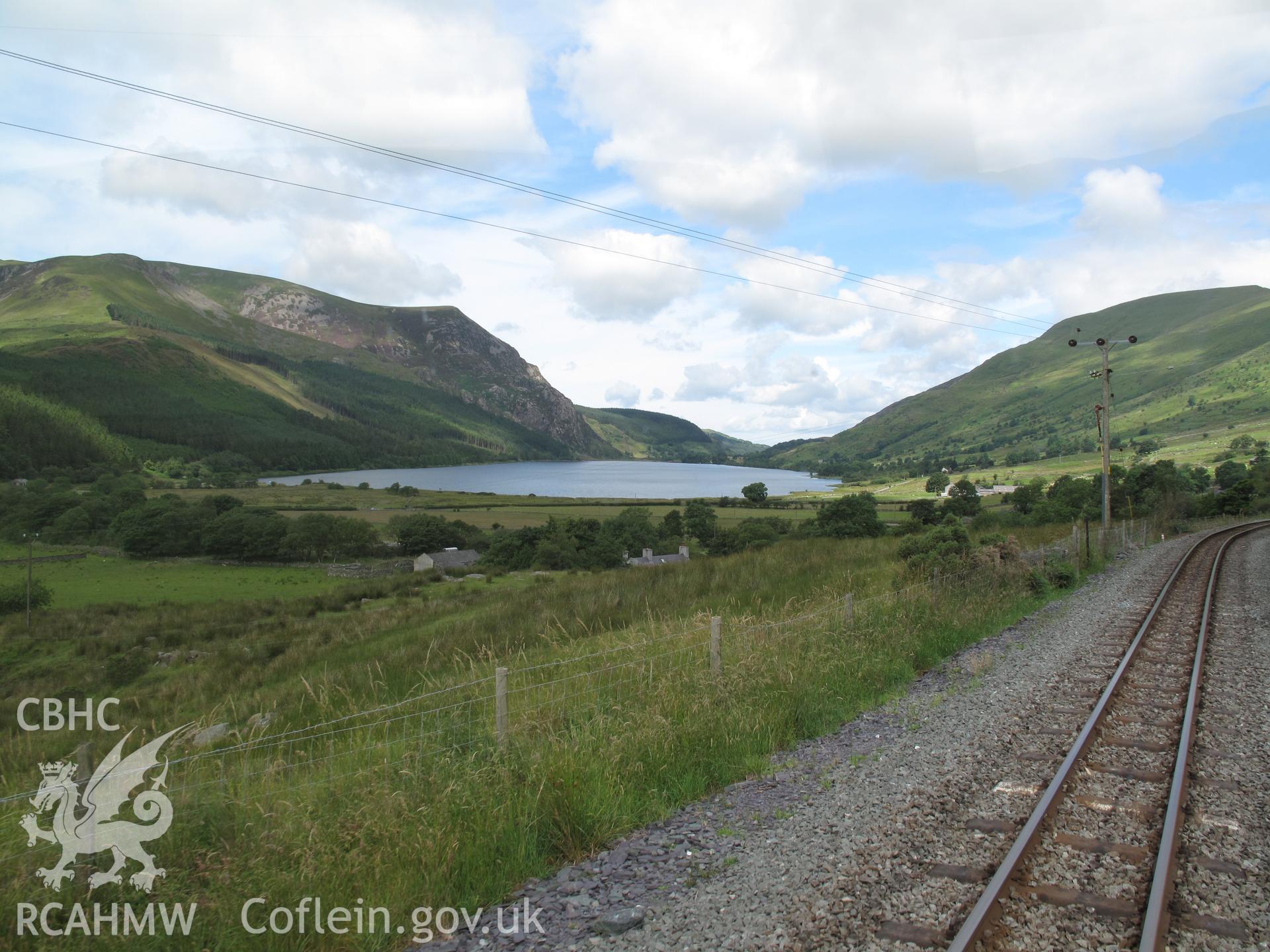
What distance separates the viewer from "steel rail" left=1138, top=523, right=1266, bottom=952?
366 cm

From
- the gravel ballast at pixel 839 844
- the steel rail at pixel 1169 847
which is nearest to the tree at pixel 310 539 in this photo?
the gravel ballast at pixel 839 844

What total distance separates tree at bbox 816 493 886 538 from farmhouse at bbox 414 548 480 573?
32.6 meters

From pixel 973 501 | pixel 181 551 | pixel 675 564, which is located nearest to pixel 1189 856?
pixel 675 564

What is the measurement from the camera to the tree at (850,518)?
45.9 metres

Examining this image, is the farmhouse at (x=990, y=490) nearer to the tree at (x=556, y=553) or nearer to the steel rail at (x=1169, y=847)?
the tree at (x=556, y=553)

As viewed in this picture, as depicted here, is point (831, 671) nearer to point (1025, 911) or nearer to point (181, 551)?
point (1025, 911)

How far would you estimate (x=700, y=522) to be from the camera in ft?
243

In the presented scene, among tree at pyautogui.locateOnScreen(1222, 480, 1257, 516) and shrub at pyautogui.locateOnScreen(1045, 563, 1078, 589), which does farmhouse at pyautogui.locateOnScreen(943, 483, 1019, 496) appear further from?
shrub at pyautogui.locateOnScreen(1045, 563, 1078, 589)

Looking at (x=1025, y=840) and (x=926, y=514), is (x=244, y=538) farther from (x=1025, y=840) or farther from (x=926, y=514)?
(x=1025, y=840)

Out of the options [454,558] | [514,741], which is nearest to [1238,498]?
[454,558]

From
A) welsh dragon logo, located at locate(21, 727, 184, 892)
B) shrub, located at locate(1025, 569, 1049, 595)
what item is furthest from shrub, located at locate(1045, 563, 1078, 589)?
welsh dragon logo, located at locate(21, 727, 184, 892)

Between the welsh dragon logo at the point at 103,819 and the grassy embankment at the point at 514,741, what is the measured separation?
4.2 inches

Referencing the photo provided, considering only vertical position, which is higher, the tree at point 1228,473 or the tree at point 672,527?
the tree at point 1228,473

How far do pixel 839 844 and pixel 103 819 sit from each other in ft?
16.5
